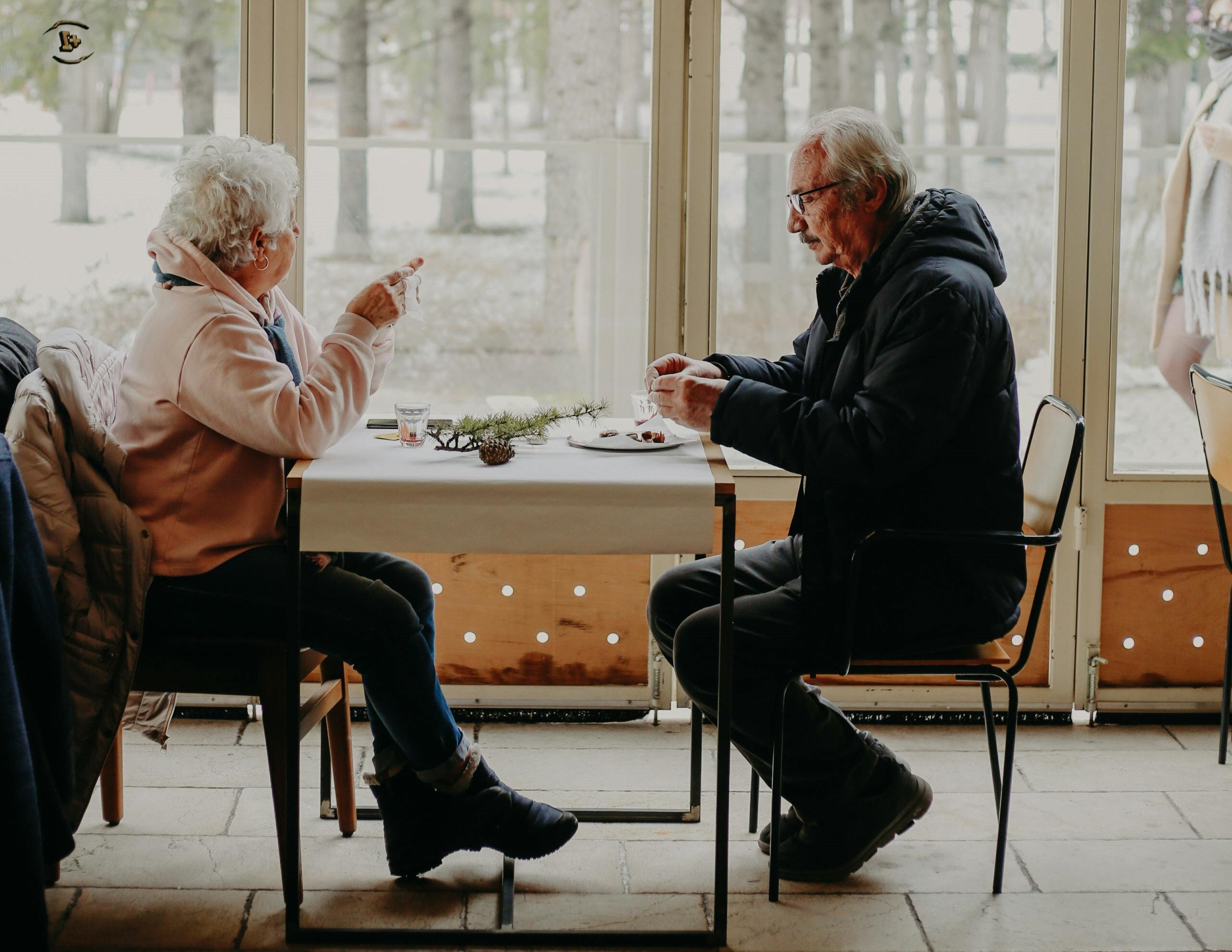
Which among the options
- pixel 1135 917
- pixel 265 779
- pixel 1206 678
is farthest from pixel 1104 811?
pixel 265 779

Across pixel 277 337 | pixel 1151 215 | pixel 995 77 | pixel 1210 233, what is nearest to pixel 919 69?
pixel 995 77

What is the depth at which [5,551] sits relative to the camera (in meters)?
1.92

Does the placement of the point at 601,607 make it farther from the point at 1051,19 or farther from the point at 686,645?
the point at 1051,19

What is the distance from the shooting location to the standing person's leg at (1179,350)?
328 centimetres

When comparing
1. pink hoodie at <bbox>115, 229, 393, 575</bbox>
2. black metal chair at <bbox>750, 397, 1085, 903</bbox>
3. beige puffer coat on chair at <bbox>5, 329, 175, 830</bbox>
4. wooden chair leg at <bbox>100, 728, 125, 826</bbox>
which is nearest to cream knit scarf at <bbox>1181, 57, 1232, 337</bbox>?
black metal chair at <bbox>750, 397, 1085, 903</bbox>

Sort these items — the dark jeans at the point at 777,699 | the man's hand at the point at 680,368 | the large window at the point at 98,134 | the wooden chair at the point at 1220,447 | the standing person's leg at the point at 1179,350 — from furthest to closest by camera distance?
the standing person's leg at the point at 1179,350 → the large window at the point at 98,134 → the wooden chair at the point at 1220,447 → the man's hand at the point at 680,368 → the dark jeans at the point at 777,699

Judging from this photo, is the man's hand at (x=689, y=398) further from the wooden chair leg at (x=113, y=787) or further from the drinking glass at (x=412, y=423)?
the wooden chair leg at (x=113, y=787)

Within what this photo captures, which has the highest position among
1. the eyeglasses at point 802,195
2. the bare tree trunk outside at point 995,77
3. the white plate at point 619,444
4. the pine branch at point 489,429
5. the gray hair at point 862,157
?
the bare tree trunk outside at point 995,77

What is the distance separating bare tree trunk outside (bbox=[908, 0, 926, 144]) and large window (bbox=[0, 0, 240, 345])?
1.61 metres

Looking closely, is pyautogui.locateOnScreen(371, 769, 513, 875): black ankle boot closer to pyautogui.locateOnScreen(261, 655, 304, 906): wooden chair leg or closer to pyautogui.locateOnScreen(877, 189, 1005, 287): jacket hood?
pyautogui.locateOnScreen(261, 655, 304, 906): wooden chair leg

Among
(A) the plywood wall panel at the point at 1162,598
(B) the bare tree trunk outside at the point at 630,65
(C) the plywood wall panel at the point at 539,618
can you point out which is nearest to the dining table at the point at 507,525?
(C) the plywood wall panel at the point at 539,618

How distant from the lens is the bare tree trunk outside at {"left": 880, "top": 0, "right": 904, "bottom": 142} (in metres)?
3.19

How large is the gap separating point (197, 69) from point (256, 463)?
1344 millimetres

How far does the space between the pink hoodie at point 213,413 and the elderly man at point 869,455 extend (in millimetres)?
600
